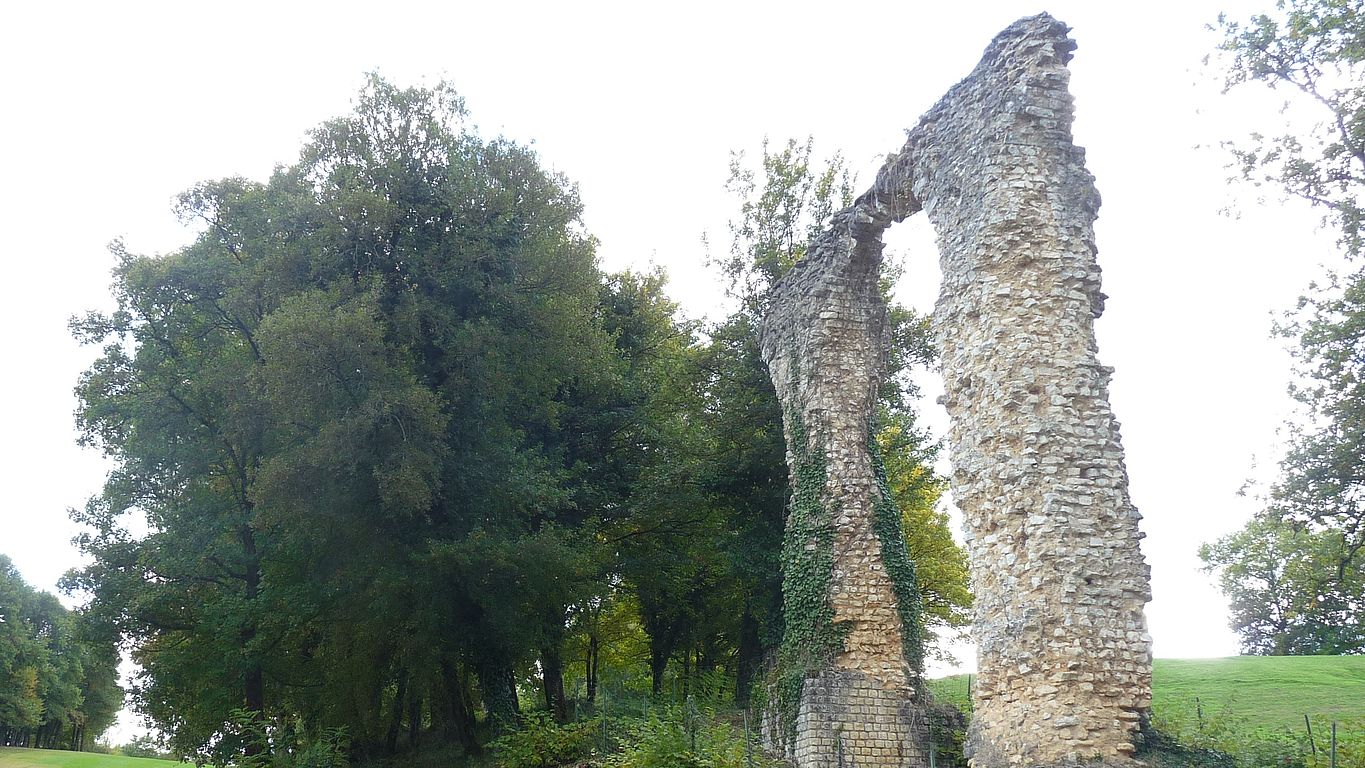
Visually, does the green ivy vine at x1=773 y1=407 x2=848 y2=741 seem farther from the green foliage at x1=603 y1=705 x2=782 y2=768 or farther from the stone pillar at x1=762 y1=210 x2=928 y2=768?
the green foliage at x1=603 y1=705 x2=782 y2=768

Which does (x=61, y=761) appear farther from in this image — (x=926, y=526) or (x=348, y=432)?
(x=926, y=526)

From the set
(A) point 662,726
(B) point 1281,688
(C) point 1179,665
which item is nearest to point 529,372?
(A) point 662,726

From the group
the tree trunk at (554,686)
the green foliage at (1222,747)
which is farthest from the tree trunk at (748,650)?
the green foliage at (1222,747)

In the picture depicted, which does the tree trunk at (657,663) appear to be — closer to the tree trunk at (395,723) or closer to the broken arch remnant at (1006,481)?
the tree trunk at (395,723)

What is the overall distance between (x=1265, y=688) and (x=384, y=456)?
14.8 m

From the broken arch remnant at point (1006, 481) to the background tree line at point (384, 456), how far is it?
4893 millimetres

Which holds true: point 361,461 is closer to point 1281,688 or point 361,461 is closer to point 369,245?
point 369,245

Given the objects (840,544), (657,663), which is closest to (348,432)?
(840,544)

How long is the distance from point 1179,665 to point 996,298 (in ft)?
48.5

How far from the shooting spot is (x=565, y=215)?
1816 cm

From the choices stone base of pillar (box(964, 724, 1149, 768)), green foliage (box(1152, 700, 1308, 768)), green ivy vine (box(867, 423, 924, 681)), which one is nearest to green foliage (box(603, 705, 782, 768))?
green ivy vine (box(867, 423, 924, 681))

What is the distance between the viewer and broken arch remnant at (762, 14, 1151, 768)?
789 cm

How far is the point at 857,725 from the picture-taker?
38.7 ft

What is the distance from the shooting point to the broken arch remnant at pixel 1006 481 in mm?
7887
